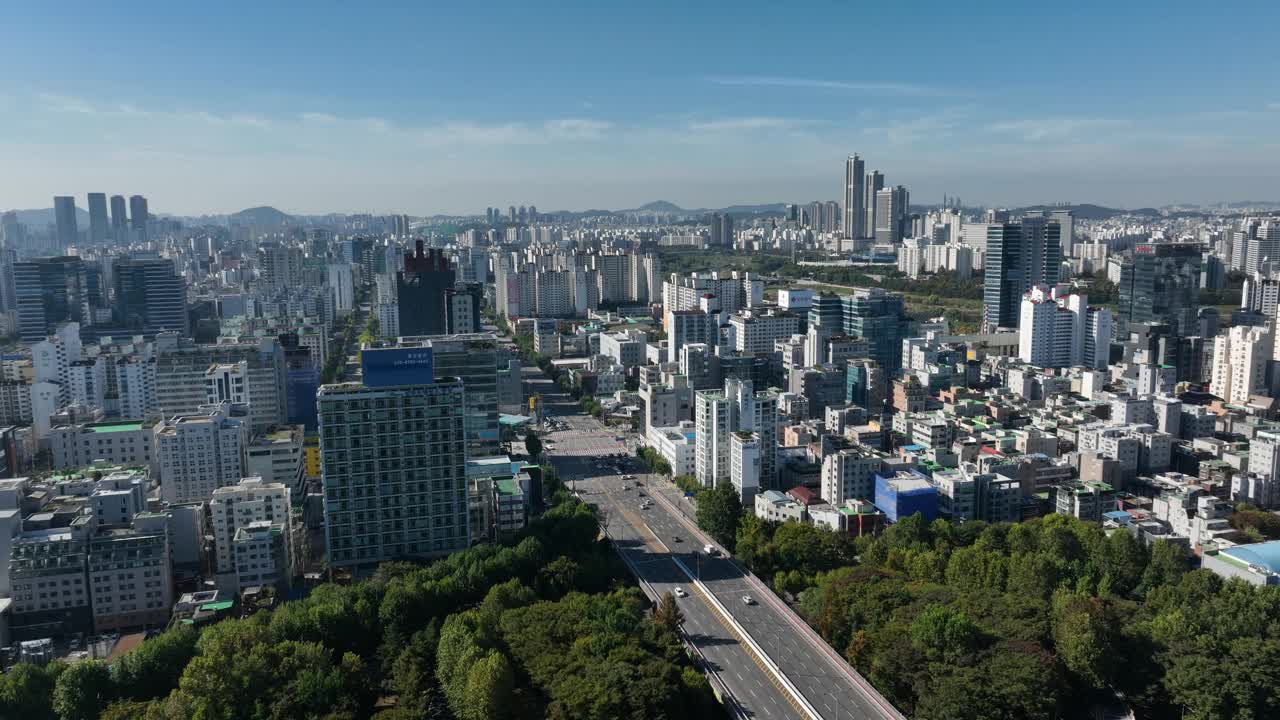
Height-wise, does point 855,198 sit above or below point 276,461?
above

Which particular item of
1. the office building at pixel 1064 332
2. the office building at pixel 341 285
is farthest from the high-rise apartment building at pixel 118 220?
the office building at pixel 1064 332

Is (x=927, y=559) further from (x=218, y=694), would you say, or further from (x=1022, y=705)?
(x=218, y=694)

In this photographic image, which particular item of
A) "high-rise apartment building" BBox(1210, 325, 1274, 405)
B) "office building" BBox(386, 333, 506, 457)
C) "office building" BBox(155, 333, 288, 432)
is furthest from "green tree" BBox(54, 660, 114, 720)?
"high-rise apartment building" BBox(1210, 325, 1274, 405)

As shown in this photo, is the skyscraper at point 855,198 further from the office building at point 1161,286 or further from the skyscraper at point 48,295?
the skyscraper at point 48,295

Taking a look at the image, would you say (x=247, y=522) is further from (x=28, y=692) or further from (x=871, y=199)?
(x=871, y=199)

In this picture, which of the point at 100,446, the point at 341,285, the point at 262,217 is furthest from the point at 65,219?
the point at 100,446

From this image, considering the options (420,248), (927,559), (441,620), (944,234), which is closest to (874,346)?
(420,248)

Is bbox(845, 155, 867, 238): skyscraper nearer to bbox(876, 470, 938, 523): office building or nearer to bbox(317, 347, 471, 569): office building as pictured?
bbox(876, 470, 938, 523): office building
